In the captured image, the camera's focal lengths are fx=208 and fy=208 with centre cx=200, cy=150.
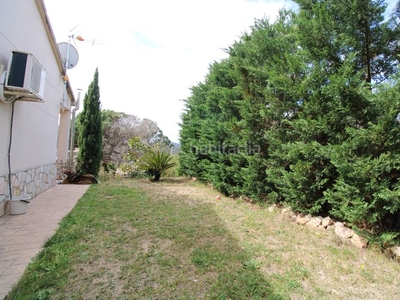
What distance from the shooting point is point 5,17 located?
12.0ft

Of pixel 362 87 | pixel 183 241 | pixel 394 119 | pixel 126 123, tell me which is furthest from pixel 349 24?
pixel 126 123

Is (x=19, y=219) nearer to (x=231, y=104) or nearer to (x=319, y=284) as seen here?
(x=319, y=284)

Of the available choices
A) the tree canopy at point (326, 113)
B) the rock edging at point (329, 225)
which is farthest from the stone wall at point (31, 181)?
the rock edging at point (329, 225)

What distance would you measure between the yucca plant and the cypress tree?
221 cm

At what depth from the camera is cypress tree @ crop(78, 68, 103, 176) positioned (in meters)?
9.48

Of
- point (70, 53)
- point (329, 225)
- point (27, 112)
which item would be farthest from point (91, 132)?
point (329, 225)

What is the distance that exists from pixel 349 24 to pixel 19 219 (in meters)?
7.13

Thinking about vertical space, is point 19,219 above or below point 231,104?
below

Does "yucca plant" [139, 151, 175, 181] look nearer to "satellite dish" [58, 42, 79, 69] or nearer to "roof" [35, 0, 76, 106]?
"roof" [35, 0, 76, 106]

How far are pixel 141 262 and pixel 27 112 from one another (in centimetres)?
465

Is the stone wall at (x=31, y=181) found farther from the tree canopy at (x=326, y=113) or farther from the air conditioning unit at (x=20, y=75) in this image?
the tree canopy at (x=326, y=113)

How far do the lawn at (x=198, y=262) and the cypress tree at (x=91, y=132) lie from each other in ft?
19.1

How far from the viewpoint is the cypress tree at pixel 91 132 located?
9.48 m

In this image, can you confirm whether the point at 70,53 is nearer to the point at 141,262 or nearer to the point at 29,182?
the point at 29,182
